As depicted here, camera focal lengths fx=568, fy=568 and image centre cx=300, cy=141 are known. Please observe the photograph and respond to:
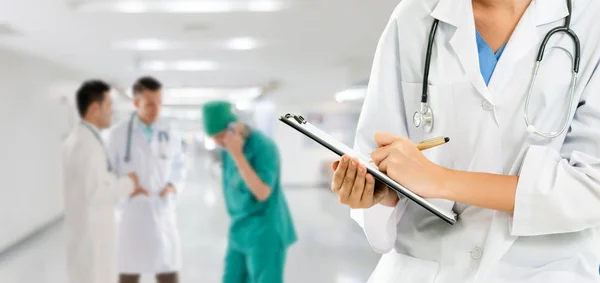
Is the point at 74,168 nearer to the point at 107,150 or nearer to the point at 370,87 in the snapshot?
the point at 107,150

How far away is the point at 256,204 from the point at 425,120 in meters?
1.77

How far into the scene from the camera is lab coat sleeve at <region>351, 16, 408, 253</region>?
77cm

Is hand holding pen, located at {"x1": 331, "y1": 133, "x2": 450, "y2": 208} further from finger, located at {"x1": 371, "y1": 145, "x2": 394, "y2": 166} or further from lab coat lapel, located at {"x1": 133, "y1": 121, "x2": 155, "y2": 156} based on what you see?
lab coat lapel, located at {"x1": 133, "y1": 121, "x2": 155, "y2": 156}

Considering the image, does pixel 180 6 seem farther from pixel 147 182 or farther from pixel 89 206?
pixel 89 206

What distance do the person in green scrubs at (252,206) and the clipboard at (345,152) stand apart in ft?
5.71

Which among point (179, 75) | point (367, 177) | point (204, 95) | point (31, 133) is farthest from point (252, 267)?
point (367, 177)

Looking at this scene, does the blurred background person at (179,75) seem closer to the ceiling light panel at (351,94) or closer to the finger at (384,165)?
the ceiling light panel at (351,94)

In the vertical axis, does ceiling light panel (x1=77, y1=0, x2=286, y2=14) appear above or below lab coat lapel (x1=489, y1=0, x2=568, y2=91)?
above

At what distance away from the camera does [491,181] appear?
2.10 feet

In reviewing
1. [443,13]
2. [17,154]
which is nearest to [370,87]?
[443,13]

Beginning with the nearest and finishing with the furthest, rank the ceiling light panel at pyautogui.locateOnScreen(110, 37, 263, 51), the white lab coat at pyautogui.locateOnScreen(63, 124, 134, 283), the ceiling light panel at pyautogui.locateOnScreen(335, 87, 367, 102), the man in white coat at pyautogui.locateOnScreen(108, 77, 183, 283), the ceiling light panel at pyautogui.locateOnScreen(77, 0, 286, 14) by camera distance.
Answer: the white lab coat at pyautogui.locateOnScreen(63, 124, 134, 283)
the man in white coat at pyautogui.locateOnScreen(108, 77, 183, 283)
the ceiling light panel at pyautogui.locateOnScreen(77, 0, 286, 14)
the ceiling light panel at pyautogui.locateOnScreen(110, 37, 263, 51)
the ceiling light panel at pyautogui.locateOnScreen(335, 87, 367, 102)

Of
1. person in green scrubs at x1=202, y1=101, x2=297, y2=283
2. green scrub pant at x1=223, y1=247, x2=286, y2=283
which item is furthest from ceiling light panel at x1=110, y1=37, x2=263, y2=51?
green scrub pant at x1=223, y1=247, x2=286, y2=283

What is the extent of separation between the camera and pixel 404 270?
0.77 metres

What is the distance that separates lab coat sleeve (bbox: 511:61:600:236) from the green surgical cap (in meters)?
1.97
